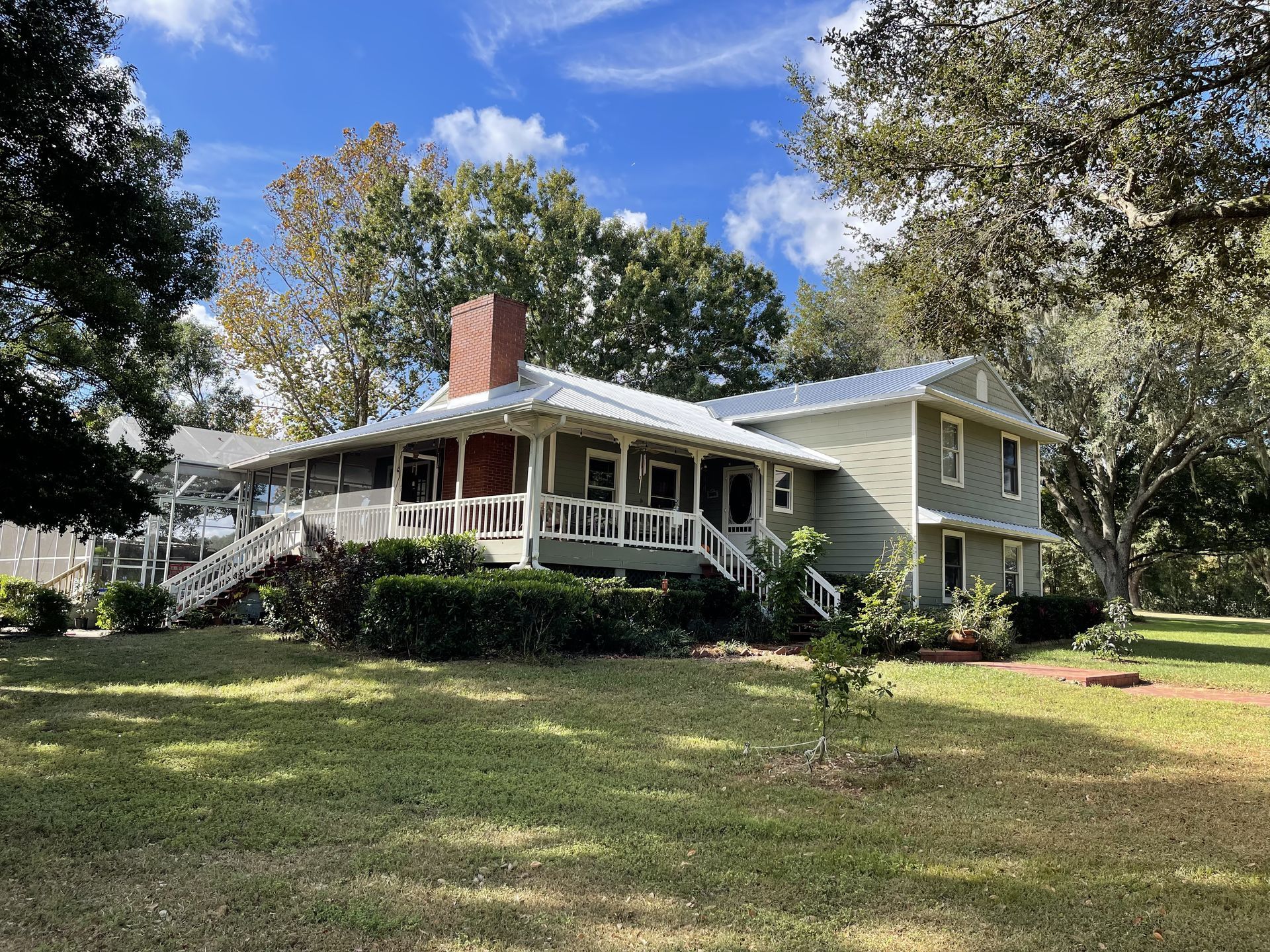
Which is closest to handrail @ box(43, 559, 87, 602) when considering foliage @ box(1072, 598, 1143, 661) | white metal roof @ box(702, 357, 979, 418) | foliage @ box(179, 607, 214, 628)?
foliage @ box(179, 607, 214, 628)

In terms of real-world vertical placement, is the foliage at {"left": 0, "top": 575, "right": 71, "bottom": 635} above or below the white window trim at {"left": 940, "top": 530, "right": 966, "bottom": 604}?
below

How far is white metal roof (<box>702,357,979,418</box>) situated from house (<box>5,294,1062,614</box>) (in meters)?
0.09

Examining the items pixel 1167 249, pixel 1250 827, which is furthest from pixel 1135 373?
pixel 1250 827

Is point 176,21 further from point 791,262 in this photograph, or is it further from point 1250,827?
point 791,262

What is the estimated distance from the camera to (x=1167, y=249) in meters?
10.1

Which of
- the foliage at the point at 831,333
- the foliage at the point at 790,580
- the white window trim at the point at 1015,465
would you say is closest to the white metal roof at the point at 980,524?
the white window trim at the point at 1015,465

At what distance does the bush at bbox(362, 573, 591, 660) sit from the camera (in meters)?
11.6

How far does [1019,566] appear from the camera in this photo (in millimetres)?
22828

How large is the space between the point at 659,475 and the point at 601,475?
6.22 ft

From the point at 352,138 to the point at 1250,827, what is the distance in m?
31.7

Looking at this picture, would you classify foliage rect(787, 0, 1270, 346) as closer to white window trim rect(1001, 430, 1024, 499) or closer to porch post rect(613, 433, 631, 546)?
porch post rect(613, 433, 631, 546)

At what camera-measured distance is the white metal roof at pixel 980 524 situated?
1855 centimetres

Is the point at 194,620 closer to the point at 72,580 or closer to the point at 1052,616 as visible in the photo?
the point at 72,580

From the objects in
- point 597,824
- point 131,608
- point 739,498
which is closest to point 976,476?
point 739,498
